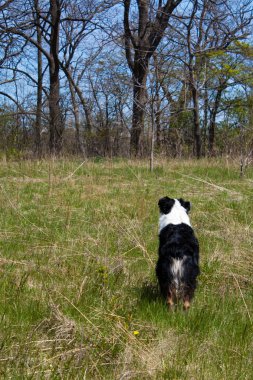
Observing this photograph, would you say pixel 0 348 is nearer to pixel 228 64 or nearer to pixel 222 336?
pixel 222 336

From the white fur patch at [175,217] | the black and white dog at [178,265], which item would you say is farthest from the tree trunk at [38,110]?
the black and white dog at [178,265]

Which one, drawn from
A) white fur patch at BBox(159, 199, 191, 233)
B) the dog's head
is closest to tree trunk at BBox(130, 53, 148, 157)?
the dog's head

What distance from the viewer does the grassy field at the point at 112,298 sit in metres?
2.35

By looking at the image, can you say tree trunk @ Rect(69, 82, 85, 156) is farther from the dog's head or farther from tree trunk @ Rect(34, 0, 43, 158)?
the dog's head

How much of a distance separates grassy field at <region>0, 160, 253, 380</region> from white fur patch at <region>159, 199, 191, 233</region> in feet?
1.25

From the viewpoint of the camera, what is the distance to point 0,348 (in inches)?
89.7

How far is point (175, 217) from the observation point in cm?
398

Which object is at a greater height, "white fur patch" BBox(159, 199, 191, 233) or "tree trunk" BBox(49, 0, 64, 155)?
"tree trunk" BBox(49, 0, 64, 155)

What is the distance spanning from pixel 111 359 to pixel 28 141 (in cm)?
1427

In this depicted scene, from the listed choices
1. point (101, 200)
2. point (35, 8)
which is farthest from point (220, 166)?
point (35, 8)

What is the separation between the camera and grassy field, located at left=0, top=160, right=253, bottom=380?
235 cm

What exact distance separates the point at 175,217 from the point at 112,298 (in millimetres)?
1179

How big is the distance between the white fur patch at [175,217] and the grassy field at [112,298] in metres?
0.38

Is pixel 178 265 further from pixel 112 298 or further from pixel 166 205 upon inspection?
pixel 166 205
